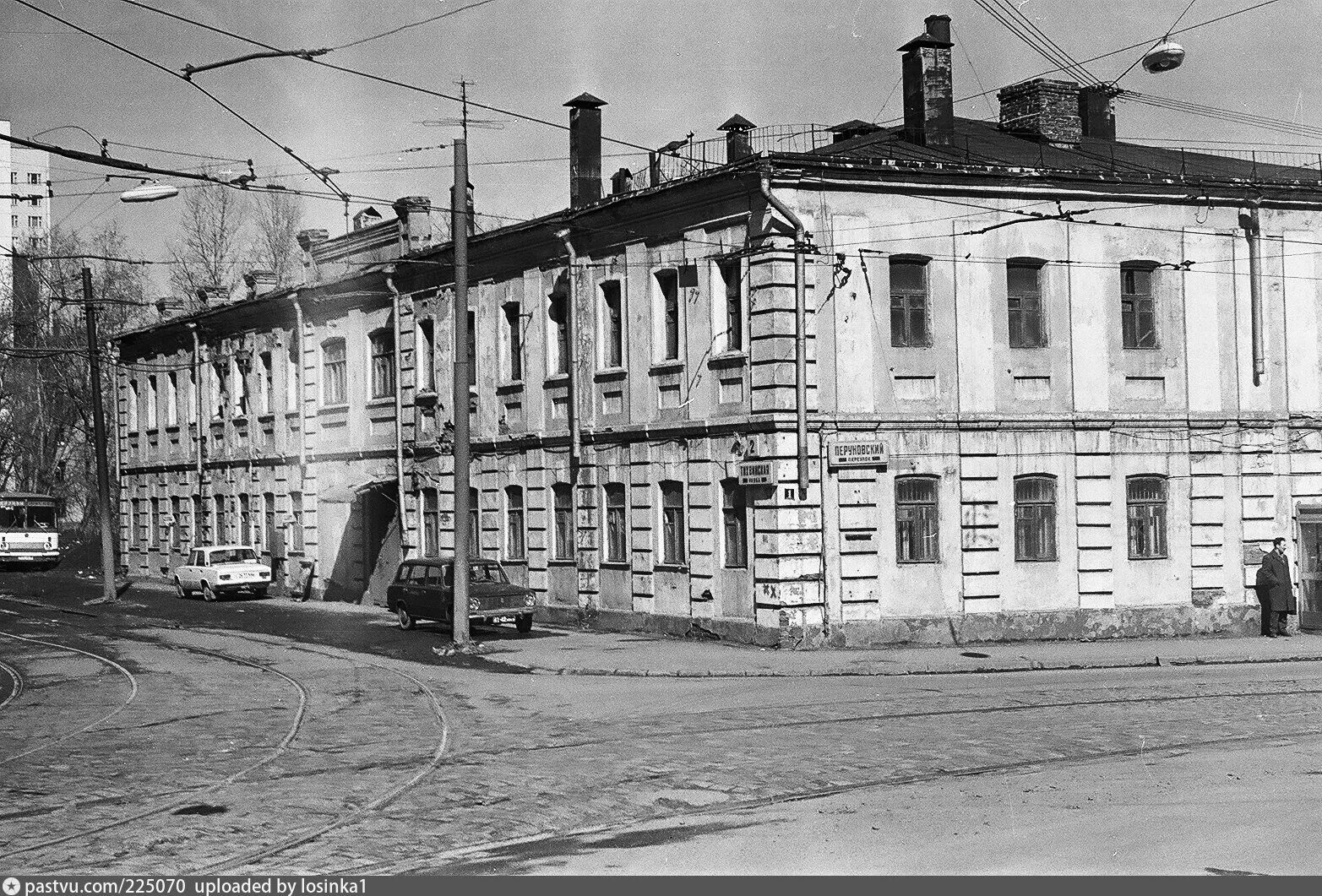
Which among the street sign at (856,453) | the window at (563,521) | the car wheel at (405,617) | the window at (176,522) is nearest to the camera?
the street sign at (856,453)

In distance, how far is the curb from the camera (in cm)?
2269

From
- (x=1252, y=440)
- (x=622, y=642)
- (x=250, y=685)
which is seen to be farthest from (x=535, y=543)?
(x=1252, y=440)

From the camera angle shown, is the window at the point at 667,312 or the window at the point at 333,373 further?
the window at the point at 333,373

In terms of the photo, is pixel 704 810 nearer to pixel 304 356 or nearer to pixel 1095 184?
pixel 1095 184

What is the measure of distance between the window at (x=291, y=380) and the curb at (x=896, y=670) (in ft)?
69.6

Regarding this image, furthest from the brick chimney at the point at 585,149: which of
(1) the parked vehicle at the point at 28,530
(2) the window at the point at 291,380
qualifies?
(1) the parked vehicle at the point at 28,530

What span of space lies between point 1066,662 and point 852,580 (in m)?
4.03

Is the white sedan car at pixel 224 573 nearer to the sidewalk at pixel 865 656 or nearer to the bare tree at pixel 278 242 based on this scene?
the bare tree at pixel 278 242

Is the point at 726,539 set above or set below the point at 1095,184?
below

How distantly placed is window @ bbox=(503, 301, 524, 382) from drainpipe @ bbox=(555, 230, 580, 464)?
2732 millimetres

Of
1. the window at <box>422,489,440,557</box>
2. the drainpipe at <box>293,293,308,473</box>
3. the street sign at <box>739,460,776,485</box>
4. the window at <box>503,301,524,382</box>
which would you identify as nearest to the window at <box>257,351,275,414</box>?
the drainpipe at <box>293,293,308,473</box>

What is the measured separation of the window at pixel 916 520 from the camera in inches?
1052

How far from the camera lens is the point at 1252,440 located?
28.8 m

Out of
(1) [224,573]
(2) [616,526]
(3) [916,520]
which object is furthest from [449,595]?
(1) [224,573]
